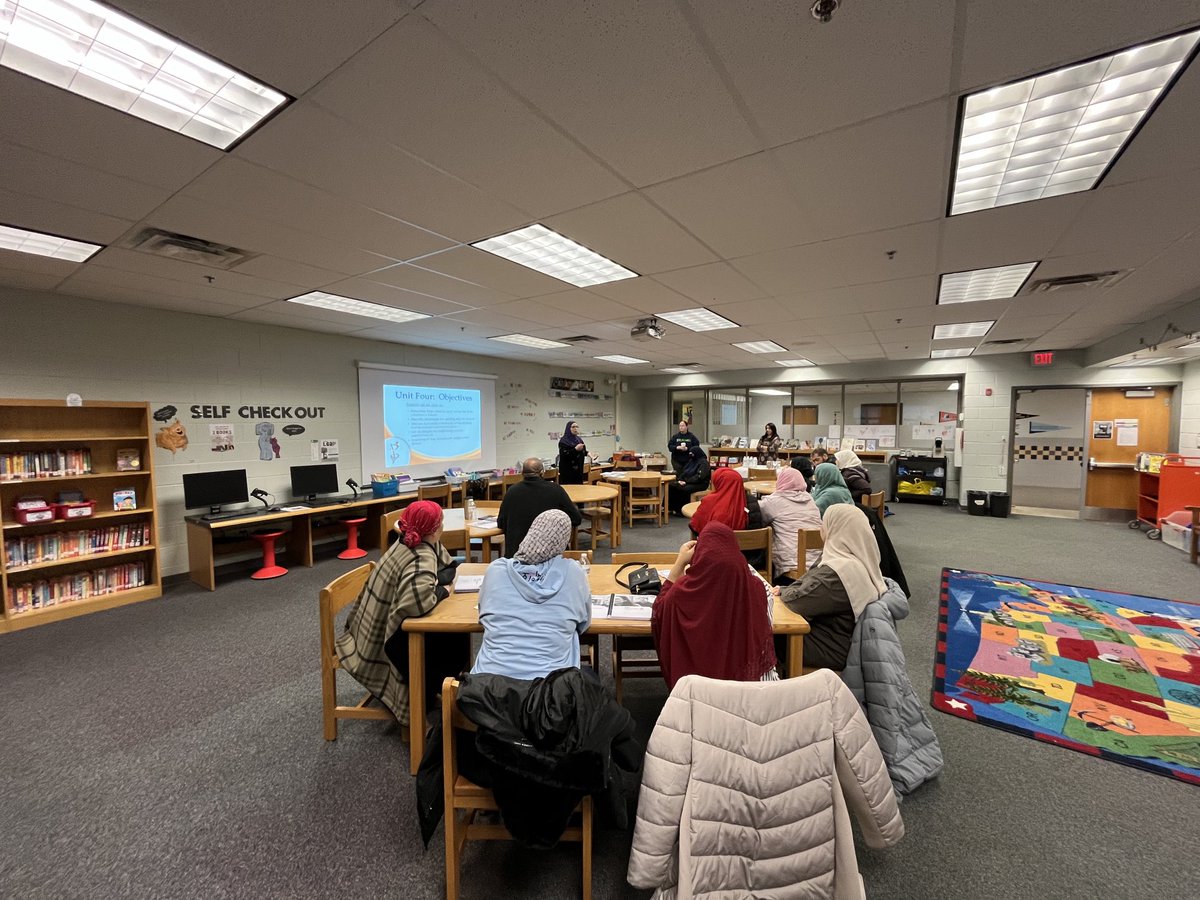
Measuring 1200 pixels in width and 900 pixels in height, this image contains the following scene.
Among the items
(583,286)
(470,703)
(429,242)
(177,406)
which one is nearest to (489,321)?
(583,286)

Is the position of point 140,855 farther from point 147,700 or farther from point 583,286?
point 583,286

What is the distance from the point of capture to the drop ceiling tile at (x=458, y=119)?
1500mm

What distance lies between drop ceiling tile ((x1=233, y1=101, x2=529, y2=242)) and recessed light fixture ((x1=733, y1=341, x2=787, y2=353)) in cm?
496

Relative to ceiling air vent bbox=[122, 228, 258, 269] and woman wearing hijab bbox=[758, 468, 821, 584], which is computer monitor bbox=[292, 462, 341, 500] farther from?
woman wearing hijab bbox=[758, 468, 821, 584]

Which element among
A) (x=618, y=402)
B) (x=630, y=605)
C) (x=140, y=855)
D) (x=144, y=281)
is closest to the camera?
(x=140, y=855)

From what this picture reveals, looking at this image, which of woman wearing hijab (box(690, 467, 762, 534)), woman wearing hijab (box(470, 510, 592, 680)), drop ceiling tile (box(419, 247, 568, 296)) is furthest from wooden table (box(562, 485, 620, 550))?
woman wearing hijab (box(470, 510, 592, 680))

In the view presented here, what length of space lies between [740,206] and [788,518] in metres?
2.16

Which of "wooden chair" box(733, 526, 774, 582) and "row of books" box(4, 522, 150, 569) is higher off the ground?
"wooden chair" box(733, 526, 774, 582)

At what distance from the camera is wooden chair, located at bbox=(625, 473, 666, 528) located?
6785 millimetres

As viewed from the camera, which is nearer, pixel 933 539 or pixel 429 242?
pixel 429 242

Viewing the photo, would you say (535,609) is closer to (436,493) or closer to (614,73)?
(614,73)

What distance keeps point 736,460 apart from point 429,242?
870 cm

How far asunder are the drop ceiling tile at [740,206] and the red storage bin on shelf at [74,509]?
5.16 metres

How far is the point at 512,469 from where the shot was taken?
8.60m
